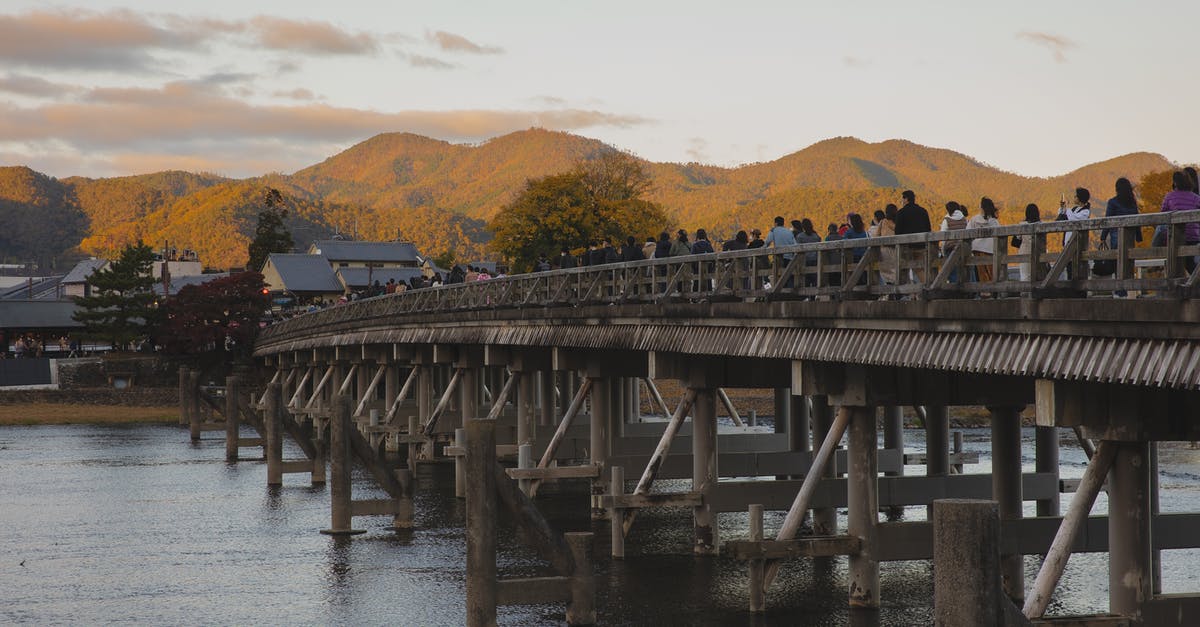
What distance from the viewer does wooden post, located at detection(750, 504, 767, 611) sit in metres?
20.8

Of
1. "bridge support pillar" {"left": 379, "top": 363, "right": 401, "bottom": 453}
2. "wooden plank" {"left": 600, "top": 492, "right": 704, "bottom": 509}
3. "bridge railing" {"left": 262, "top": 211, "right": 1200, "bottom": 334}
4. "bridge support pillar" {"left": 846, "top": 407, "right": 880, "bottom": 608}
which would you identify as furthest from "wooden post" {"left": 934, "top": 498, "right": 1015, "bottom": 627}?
"bridge support pillar" {"left": 379, "top": 363, "right": 401, "bottom": 453}

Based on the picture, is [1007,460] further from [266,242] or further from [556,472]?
[266,242]

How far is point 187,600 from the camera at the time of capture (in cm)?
2469

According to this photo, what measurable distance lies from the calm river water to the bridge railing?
15.7 ft

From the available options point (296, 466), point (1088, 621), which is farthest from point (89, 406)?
point (1088, 621)

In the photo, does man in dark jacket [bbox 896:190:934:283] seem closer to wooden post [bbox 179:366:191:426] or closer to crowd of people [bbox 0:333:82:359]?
wooden post [bbox 179:366:191:426]

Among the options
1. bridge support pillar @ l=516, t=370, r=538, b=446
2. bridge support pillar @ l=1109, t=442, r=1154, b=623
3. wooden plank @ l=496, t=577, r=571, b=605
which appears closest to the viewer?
bridge support pillar @ l=1109, t=442, r=1154, b=623

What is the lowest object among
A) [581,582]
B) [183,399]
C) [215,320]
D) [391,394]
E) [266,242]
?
[183,399]

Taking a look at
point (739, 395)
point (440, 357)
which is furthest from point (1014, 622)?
point (739, 395)

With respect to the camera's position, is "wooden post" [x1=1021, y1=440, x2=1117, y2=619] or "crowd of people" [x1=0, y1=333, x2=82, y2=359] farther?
"crowd of people" [x1=0, y1=333, x2=82, y2=359]

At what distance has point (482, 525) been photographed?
18.1 meters

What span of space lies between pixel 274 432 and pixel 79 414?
40539 millimetres

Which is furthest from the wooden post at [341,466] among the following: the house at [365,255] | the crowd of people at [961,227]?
the house at [365,255]

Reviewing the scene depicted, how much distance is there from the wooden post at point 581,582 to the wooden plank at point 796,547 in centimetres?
207
